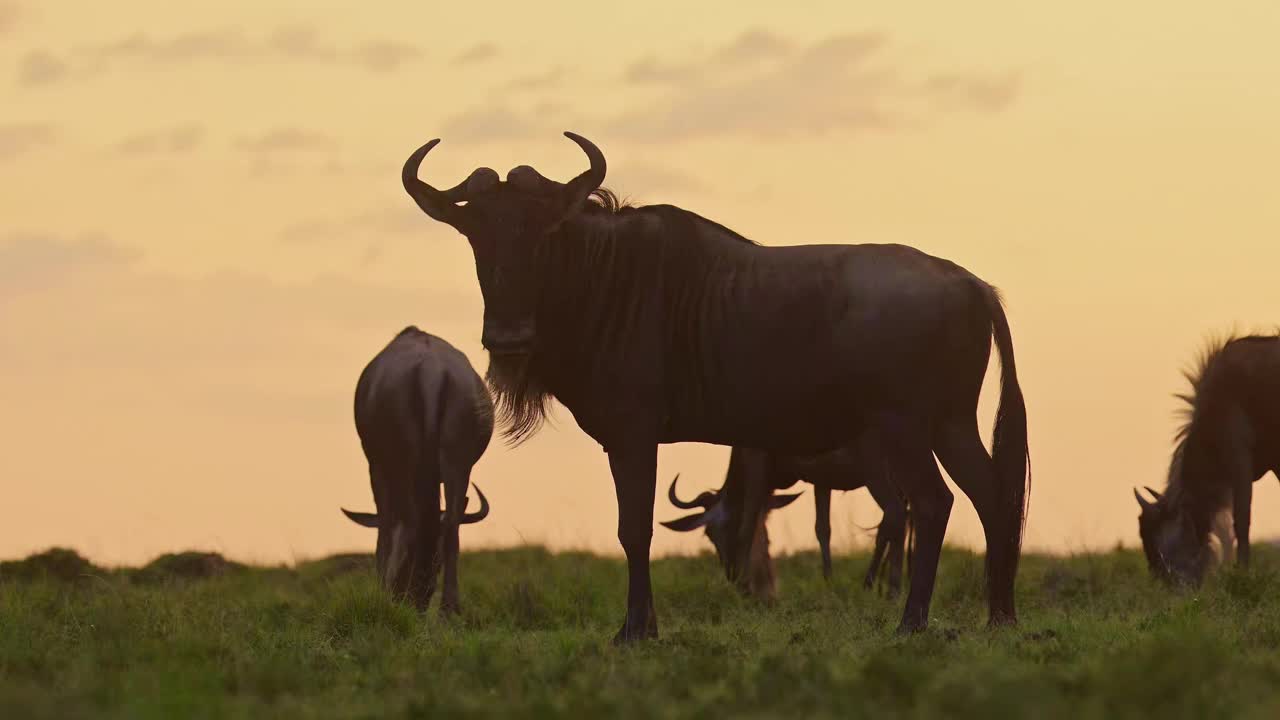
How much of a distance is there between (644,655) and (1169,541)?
939 centimetres

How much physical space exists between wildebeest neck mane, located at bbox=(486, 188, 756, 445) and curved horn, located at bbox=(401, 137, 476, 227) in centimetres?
53

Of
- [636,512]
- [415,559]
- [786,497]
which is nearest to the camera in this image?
[636,512]

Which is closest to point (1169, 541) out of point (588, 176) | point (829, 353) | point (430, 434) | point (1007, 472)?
point (1007, 472)

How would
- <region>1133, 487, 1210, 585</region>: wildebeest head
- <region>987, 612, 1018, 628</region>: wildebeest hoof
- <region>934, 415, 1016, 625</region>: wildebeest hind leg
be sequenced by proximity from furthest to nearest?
<region>1133, 487, 1210, 585</region>: wildebeest head
<region>987, 612, 1018, 628</region>: wildebeest hoof
<region>934, 415, 1016, 625</region>: wildebeest hind leg

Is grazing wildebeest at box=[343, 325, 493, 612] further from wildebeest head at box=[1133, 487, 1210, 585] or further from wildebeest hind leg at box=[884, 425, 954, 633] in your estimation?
wildebeest head at box=[1133, 487, 1210, 585]

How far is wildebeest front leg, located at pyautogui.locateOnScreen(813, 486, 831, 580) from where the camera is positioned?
A: 60.0 feet

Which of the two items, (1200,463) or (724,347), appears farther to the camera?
(1200,463)

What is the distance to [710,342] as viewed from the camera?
33.1 feet

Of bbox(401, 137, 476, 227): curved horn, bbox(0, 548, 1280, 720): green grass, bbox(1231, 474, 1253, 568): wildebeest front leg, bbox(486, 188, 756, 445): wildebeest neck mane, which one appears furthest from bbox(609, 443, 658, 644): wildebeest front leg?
bbox(1231, 474, 1253, 568): wildebeest front leg

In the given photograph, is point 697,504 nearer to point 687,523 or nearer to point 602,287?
point 687,523

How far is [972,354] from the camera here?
A: 10.1 meters

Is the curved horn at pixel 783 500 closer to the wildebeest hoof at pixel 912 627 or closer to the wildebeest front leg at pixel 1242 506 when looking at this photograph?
the wildebeest front leg at pixel 1242 506

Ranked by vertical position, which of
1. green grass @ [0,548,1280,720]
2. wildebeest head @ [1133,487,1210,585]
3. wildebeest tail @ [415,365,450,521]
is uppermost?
wildebeest tail @ [415,365,450,521]

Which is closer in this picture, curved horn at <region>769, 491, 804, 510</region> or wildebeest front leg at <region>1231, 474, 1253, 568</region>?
wildebeest front leg at <region>1231, 474, 1253, 568</region>
